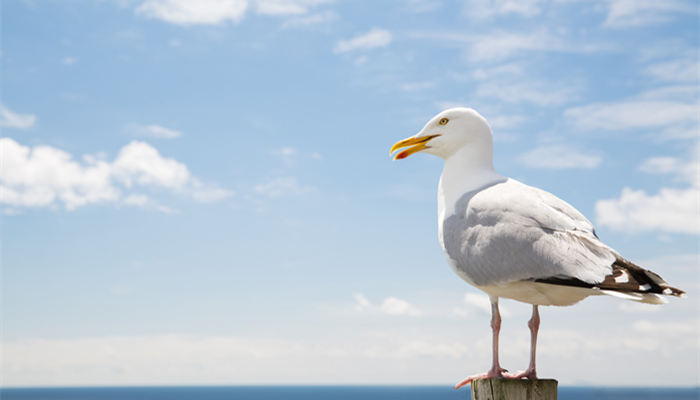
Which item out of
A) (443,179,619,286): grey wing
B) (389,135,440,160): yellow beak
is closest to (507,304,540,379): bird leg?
(443,179,619,286): grey wing

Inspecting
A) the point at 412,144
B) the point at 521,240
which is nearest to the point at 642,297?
the point at 521,240

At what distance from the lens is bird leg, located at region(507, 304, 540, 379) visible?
7.20 m

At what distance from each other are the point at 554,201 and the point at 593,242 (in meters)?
0.79

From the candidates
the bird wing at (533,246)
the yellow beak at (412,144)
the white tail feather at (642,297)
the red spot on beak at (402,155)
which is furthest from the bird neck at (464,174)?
the white tail feather at (642,297)

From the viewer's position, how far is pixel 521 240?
7074 millimetres

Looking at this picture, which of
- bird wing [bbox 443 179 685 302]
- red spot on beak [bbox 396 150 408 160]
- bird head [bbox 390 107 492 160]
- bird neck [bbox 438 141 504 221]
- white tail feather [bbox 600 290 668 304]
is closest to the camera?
white tail feather [bbox 600 290 668 304]

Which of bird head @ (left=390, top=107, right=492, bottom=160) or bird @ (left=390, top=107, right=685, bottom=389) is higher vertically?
bird head @ (left=390, top=107, right=492, bottom=160)

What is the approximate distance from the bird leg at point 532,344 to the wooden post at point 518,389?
0.19 metres

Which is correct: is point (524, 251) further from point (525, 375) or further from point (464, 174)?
point (464, 174)

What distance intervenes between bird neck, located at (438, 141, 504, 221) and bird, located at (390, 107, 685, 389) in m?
0.01

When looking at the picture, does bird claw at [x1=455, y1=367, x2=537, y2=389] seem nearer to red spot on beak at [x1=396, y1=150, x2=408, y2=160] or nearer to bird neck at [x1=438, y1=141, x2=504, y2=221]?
bird neck at [x1=438, y1=141, x2=504, y2=221]

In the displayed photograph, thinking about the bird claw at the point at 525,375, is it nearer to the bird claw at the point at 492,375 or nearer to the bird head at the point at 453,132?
the bird claw at the point at 492,375

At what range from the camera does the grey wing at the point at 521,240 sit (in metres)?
6.81

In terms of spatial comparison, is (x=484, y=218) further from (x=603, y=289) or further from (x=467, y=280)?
(x=603, y=289)
